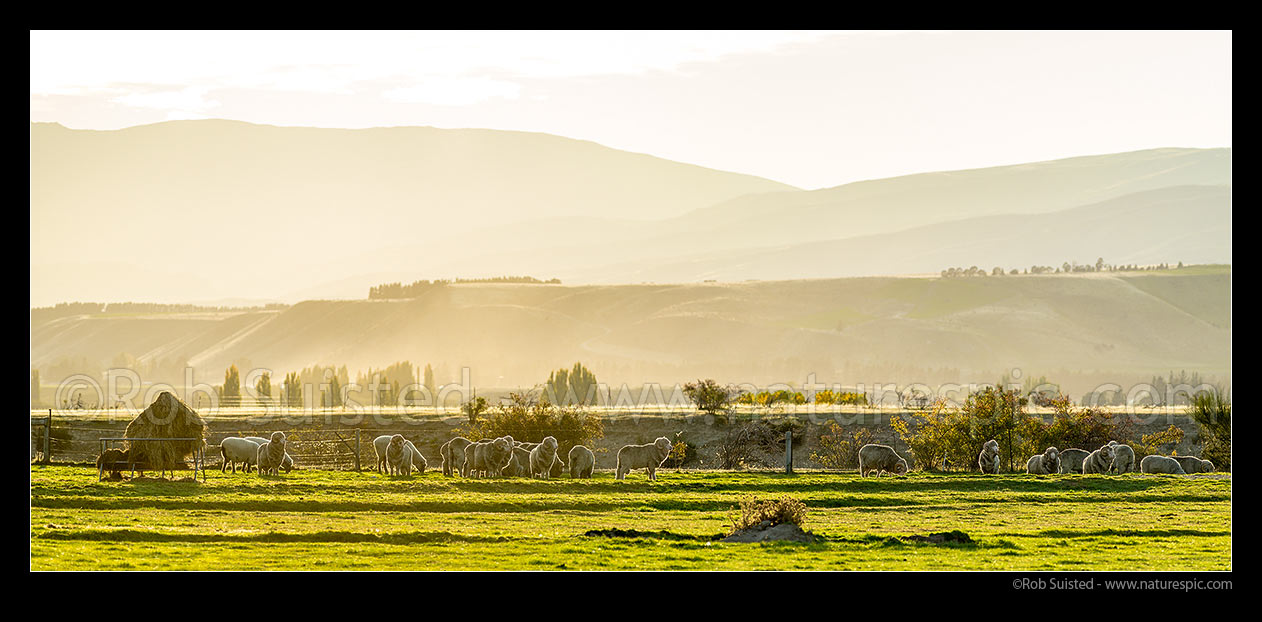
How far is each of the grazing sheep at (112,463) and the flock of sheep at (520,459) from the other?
2.73 m

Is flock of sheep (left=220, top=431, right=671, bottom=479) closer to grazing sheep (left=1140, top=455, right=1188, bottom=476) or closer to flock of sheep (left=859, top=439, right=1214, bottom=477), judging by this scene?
flock of sheep (left=859, top=439, right=1214, bottom=477)

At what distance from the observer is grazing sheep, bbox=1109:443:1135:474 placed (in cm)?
3216

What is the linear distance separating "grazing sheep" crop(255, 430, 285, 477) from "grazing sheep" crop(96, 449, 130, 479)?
9.81 feet

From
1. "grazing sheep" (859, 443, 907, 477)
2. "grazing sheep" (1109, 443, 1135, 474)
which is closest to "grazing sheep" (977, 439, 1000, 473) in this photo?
"grazing sheep" (859, 443, 907, 477)

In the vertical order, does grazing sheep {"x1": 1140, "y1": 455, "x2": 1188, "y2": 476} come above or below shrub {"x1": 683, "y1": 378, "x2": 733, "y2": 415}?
below

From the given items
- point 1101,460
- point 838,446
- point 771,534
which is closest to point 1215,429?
point 1101,460

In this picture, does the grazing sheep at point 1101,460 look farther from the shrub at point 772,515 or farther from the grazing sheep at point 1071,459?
the shrub at point 772,515

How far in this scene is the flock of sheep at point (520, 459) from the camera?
28.2m

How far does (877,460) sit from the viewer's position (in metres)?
29.9

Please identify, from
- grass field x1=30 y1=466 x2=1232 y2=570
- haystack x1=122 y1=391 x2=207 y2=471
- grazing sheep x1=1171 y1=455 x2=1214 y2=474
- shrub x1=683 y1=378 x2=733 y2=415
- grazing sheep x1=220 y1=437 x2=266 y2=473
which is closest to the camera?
grass field x1=30 y1=466 x2=1232 y2=570

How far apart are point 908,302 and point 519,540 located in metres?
137

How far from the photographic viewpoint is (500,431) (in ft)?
113
